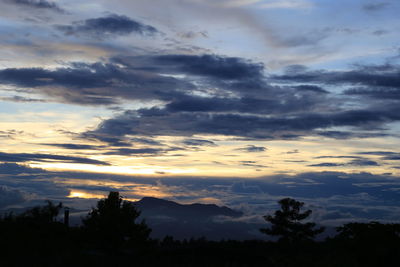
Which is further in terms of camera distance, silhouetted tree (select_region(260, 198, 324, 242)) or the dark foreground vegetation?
silhouetted tree (select_region(260, 198, 324, 242))

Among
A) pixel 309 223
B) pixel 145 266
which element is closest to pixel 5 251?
pixel 145 266

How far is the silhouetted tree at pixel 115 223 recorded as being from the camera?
64.2 meters

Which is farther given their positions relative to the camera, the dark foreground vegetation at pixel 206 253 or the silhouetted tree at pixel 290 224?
the silhouetted tree at pixel 290 224

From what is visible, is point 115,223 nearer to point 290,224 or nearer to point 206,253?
point 290,224

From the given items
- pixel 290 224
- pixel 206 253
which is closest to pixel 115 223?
pixel 290 224

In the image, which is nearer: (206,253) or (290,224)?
(206,253)

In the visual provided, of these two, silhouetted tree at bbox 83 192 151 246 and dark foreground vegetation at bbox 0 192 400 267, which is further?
silhouetted tree at bbox 83 192 151 246

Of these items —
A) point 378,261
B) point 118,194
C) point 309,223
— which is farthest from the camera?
point 118,194

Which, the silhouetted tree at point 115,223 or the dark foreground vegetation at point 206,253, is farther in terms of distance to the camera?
the silhouetted tree at point 115,223

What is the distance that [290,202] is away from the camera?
63.9 metres

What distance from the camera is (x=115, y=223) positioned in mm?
66562

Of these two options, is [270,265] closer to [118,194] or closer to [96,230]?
[96,230]

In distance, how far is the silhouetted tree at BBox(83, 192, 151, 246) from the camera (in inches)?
2530

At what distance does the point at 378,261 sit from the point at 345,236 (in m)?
1.76
